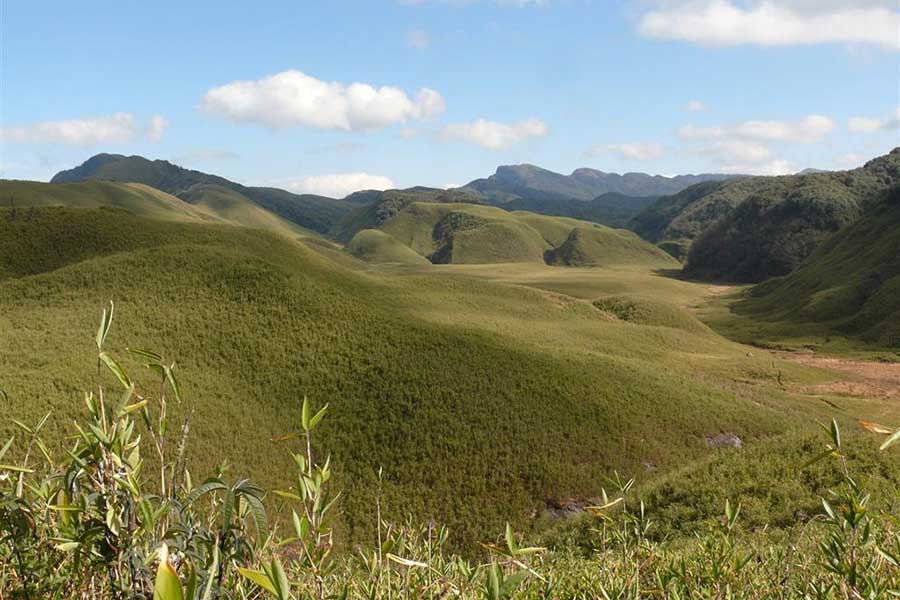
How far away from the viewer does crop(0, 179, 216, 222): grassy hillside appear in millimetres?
139200

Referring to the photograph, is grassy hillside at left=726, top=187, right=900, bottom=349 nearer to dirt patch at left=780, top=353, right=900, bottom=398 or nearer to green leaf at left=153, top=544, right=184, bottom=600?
dirt patch at left=780, top=353, right=900, bottom=398

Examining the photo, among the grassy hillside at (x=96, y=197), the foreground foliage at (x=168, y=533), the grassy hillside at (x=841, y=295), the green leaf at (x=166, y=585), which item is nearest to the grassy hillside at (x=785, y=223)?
the grassy hillside at (x=841, y=295)

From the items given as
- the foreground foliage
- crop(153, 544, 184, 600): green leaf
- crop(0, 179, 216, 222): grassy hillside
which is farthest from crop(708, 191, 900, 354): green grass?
crop(0, 179, 216, 222): grassy hillside

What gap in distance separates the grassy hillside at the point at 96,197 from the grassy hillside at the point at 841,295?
13622cm

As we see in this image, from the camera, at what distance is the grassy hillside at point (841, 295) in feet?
246

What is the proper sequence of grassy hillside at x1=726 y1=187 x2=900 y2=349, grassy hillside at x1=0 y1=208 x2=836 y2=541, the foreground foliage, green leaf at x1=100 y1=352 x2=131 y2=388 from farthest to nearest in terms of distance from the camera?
grassy hillside at x1=726 y1=187 x2=900 y2=349 → grassy hillside at x1=0 y1=208 x2=836 y2=541 → green leaf at x1=100 y1=352 x2=131 y2=388 → the foreground foliage

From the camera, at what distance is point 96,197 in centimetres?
16938

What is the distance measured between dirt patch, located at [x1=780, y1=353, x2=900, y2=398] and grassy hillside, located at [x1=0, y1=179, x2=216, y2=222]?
14048cm

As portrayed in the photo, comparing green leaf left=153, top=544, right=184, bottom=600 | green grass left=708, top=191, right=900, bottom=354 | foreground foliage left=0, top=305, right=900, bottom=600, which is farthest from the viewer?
green grass left=708, top=191, right=900, bottom=354

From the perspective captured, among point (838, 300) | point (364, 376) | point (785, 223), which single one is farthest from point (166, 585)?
point (785, 223)

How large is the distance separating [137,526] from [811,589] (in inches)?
202

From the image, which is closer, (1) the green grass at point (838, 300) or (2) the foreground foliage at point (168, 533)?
(2) the foreground foliage at point (168, 533)

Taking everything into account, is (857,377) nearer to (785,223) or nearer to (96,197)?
(785,223)

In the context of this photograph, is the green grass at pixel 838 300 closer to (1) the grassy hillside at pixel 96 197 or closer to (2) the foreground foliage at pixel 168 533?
(2) the foreground foliage at pixel 168 533
